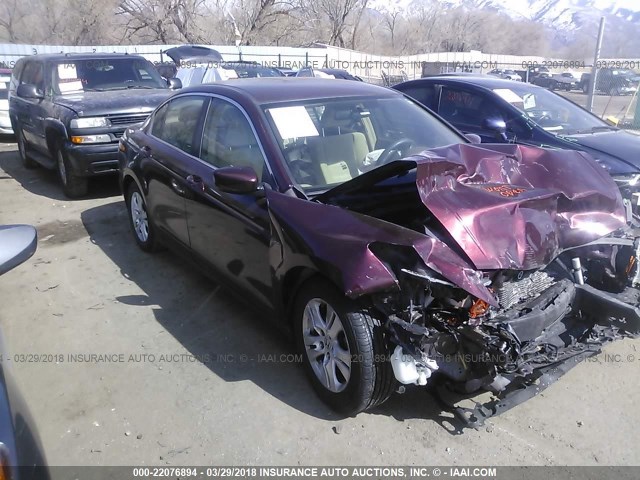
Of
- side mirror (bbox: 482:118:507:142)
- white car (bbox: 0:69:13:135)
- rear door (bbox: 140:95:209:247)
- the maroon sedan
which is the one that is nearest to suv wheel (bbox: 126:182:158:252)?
rear door (bbox: 140:95:209:247)

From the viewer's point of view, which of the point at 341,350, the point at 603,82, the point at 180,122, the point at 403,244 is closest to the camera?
the point at 403,244

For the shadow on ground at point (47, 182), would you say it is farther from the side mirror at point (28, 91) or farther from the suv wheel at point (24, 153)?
the side mirror at point (28, 91)

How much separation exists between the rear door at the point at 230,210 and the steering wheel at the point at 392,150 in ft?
2.72

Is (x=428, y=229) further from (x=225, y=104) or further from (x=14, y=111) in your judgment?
(x=14, y=111)

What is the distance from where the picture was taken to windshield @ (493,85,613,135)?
6656 millimetres

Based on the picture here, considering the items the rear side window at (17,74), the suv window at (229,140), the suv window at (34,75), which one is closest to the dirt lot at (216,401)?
the suv window at (229,140)

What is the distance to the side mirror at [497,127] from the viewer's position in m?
6.17

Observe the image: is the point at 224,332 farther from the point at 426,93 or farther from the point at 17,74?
the point at 17,74

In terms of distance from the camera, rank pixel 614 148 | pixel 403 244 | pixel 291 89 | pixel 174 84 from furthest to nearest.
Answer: pixel 174 84
pixel 614 148
pixel 291 89
pixel 403 244

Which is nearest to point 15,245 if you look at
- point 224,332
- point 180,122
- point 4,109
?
point 224,332

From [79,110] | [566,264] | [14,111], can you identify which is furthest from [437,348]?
[14,111]

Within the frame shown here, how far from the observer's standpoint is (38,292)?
4.83m

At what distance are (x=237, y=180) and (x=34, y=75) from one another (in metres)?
7.23

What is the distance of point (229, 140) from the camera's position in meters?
3.85
